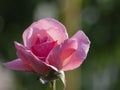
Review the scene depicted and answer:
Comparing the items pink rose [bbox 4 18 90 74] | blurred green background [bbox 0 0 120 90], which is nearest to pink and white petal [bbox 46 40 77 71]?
pink rose [bbox 4 18 90 74]

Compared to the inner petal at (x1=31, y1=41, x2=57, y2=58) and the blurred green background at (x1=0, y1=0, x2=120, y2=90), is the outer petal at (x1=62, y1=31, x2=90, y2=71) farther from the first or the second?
the blurred green background at (x1=0, y1=0, x2=120, y2=90)

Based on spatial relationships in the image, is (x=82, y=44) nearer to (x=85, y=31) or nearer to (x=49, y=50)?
(x=49, y=50)

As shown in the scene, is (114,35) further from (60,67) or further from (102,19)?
(60,67)

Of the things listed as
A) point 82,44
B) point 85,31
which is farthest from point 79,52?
point 85,31

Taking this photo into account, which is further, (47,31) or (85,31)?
(85,31)

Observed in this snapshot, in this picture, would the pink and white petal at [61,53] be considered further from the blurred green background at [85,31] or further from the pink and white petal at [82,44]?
the blurred green background at [85,31]

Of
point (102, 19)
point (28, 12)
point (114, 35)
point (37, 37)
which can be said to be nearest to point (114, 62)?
point (114, 35)

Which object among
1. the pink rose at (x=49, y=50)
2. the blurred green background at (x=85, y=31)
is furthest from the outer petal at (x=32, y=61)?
the blurred green background at (x=85, y=31)
